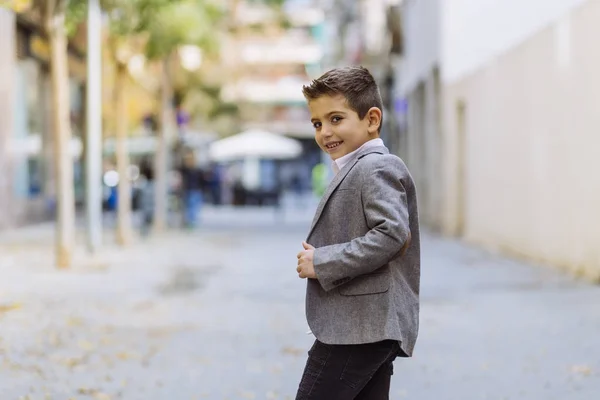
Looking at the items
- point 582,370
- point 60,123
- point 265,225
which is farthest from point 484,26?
point 582,370

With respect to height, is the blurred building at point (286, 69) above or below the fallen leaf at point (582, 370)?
above

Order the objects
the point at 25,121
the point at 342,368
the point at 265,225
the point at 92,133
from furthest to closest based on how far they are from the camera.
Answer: the point at 265,225 < the point at 25,121 < the point at 92,133 < the point at 342,368

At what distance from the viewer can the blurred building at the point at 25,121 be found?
22234 mm

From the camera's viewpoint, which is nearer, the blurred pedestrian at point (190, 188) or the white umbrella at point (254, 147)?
the blurred pedestrian at point (190, 188)

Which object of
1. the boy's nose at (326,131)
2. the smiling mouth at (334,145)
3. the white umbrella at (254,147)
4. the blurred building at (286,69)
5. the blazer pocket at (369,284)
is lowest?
the blazer pocket at (369,284)

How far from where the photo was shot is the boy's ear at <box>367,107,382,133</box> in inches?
131

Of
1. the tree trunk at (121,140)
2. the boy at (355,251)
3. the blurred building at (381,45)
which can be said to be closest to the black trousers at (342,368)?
the boy at (355,251)

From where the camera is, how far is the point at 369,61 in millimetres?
39312

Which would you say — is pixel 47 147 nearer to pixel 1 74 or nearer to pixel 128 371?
pixel 1 74

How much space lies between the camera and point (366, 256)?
3.17 m

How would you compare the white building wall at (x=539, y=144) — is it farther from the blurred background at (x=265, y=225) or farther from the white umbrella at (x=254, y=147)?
the white umbrella at (x=254, y=147)

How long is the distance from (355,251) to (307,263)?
164 millimetres

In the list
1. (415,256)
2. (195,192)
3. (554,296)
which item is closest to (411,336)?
(415,256)

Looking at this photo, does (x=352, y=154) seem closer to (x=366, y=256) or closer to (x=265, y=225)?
(x=366, y=256)
